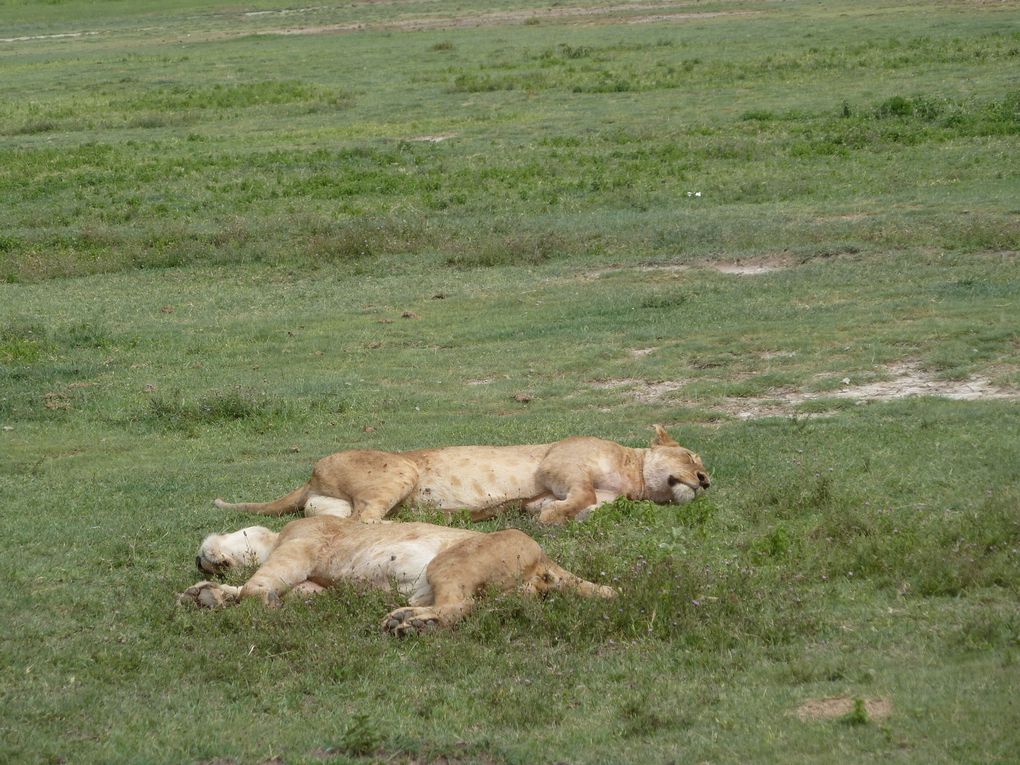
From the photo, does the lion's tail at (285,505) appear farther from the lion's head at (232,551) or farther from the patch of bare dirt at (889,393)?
the patch of bare dirt at (889,393)

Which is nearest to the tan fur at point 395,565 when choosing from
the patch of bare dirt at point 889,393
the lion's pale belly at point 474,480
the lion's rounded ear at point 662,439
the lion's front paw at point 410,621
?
the lion's front paw at point 410,621

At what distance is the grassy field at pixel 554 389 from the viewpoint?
19.5 feet

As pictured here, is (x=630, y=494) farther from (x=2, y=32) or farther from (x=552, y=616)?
(x=2, y=32)

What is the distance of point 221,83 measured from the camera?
39.3 m

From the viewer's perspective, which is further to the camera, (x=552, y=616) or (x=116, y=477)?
(x=116, y=477)

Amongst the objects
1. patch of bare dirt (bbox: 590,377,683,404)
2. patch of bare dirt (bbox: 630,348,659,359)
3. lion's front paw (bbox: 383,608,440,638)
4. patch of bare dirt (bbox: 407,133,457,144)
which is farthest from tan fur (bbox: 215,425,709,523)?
patch of bare dirt (bbox: 407,133,457,144)

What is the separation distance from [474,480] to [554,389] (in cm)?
331

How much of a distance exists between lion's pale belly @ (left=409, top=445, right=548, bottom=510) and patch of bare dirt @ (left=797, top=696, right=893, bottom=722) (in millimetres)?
3722

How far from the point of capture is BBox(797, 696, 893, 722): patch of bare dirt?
5.50m

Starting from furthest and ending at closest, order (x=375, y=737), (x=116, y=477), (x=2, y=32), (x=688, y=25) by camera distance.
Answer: (x=2, y=32) → (x=688, y=25) → (x=116, y=477) → (x=375, y=737)

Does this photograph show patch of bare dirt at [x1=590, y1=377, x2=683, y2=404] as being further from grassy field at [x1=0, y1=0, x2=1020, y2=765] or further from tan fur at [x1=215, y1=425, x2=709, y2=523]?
tan fur at [x1=215, y1=425, x2=709, y2=523]

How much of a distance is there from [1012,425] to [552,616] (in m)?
4.48

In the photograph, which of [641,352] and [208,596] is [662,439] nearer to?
[208,596]

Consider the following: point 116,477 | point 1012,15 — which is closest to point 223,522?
point 116,477
